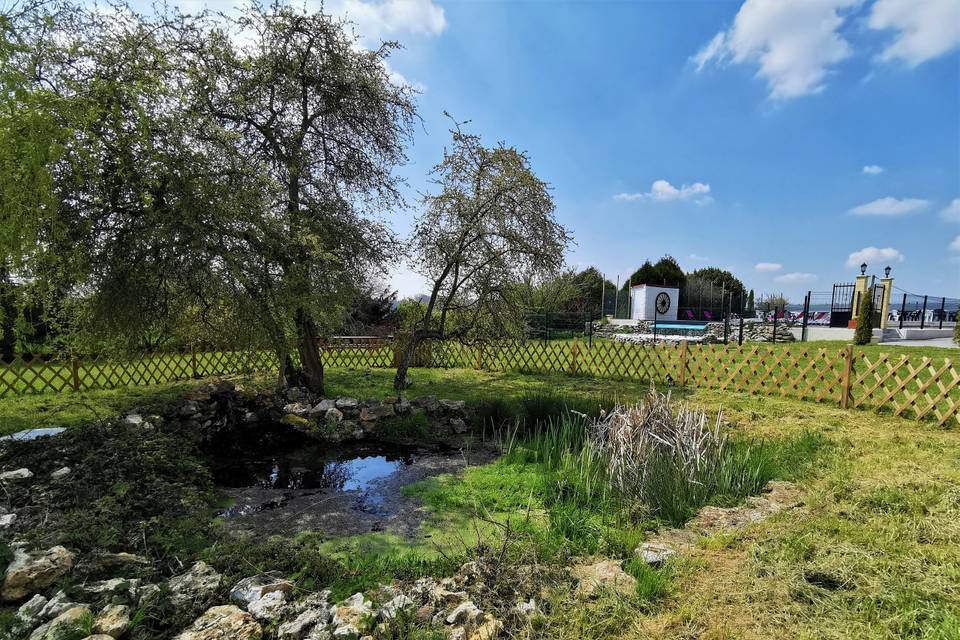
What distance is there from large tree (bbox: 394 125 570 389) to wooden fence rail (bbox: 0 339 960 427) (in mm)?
786

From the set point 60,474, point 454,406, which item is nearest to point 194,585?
point 60,474

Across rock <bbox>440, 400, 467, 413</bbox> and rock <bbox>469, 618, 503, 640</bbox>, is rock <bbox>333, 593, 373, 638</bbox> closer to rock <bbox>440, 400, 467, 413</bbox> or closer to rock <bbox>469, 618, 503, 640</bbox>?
rock <bbox>469, 618, 503, 640</bbox>

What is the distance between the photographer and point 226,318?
586cm

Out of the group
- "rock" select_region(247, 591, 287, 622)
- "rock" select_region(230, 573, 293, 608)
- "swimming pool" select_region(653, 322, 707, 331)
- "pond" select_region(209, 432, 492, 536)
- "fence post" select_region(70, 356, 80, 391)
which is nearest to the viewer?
"rock" select_region(247, 591, 287, 622)

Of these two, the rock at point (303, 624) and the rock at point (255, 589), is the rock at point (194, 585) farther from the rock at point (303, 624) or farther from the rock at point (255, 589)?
the rock at point (303, 624)

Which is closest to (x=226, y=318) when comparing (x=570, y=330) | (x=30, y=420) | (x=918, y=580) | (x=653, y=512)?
(x=30, y=420)

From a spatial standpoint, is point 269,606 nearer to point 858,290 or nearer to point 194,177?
point 194,177

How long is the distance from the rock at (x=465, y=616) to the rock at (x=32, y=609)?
176cm

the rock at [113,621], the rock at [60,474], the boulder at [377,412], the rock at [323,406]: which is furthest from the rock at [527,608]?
the rock at [323,406]

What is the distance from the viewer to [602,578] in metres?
2.33

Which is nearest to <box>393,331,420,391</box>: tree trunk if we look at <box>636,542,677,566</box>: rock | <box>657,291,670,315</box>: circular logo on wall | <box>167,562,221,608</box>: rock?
<box>167,562,221,608</box>: rock

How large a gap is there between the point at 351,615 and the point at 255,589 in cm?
52

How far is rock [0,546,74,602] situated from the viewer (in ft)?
6.54

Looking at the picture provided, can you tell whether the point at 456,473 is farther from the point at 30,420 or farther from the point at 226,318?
the point at 30,420
